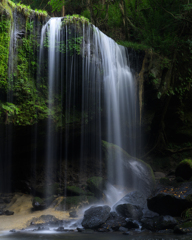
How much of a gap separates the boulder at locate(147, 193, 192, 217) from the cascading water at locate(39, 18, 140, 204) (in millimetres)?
3005

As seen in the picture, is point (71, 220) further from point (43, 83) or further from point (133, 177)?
point (43, 83)

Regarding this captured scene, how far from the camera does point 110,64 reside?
968 cm

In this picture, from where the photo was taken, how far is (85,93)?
9.10 meters

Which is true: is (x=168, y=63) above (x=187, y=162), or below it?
above

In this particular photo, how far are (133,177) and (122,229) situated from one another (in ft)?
12.4

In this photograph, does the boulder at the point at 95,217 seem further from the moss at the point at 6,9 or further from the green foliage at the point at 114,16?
the green foliage at the point at 114,16

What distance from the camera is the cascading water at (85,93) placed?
27.5 feet

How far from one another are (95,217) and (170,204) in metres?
2.11

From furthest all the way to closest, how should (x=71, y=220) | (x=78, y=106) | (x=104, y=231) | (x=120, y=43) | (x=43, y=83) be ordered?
(x=120, y=43) < (x=78, y=106) < (x=43, y=83) < (x=71, y=220) < (x=104, y=231)

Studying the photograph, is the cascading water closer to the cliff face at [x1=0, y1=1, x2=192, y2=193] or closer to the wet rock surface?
the cliff face at [x1=0, y1=1, x2=192, y2=193]

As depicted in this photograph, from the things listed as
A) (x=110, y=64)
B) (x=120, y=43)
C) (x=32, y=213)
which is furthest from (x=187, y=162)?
(x=120, y=43)

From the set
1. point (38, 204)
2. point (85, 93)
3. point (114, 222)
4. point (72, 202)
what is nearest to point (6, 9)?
point (85, 93)

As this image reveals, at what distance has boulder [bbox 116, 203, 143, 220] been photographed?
20.8 feet

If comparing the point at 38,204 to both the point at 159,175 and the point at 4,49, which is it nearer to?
the point at 4,49
